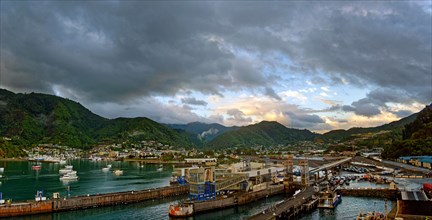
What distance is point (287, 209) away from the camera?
42.5 meters

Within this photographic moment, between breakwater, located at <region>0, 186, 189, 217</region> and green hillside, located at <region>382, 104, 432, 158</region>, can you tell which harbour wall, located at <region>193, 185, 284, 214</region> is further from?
green hillside, located at <region>382, 104, 432, 158</region>

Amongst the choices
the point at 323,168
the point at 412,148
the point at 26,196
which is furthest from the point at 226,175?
the point at 412,148

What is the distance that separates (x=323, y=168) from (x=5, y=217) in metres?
72.1

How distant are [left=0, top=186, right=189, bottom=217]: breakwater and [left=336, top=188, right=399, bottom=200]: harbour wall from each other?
2946cm

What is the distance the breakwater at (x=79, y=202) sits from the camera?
4044cm

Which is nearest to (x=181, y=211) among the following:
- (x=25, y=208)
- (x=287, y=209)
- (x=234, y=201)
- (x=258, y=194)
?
(x=234, y=201)

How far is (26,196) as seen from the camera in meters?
56.7

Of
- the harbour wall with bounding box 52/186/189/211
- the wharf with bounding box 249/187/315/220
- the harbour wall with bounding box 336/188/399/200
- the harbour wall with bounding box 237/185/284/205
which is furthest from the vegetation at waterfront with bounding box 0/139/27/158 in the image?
the harbour wall with bounding box 336/188/399/200

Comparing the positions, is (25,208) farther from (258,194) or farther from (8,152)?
(8,152)

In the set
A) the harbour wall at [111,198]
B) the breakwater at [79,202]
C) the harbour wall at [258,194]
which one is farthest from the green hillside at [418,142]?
the breakwater at [79,202]

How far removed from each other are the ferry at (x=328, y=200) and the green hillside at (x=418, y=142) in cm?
7440

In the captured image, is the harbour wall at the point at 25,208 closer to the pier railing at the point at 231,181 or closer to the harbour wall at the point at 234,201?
the harbour wall at the point at 234,201

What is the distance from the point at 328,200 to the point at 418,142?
87616 mm

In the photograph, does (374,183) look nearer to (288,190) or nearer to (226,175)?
(288,190)
